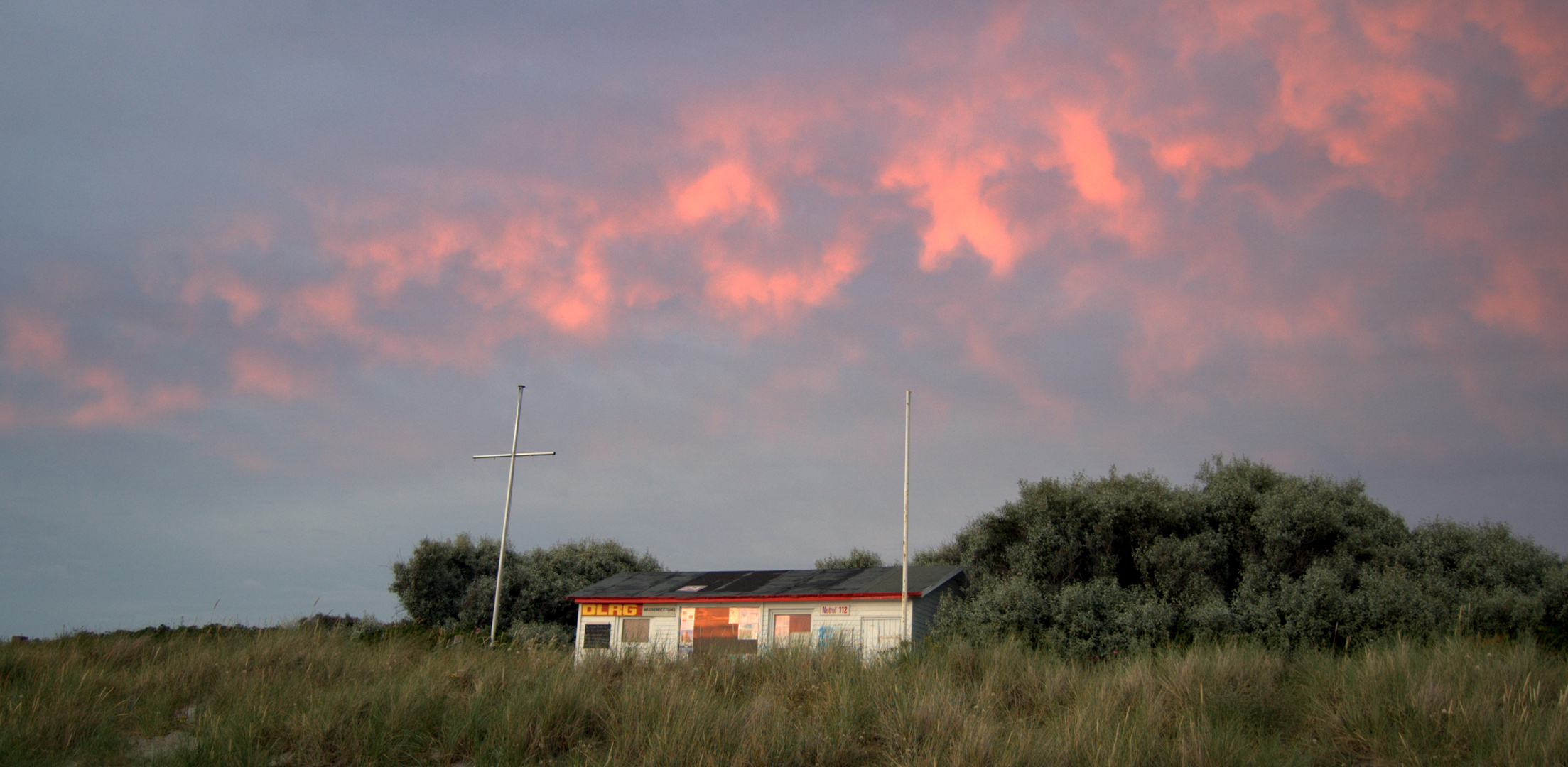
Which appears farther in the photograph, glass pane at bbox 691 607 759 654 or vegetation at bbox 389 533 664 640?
vegetation at bbox 389 533 664 640

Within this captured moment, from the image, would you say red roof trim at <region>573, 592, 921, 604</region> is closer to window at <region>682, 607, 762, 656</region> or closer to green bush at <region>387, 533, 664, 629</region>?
window at <region>682, 607, 762, 656</region>

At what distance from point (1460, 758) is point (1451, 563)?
18.8 metres

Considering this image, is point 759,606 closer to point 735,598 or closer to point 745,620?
point 745,620

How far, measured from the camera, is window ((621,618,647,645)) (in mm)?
28484

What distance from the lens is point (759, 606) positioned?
27.4 metres

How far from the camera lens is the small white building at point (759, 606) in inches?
1000

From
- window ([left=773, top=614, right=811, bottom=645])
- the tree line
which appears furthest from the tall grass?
window ([left=773, top=614, right=811, bottom=645])

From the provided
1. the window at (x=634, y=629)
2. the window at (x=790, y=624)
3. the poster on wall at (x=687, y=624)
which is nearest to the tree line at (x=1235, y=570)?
the window at (x=790, y=624)

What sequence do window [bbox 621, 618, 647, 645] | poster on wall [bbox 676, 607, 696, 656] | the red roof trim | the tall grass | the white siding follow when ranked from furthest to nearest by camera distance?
1. window [bbox 621, 618, 647, 645]
2. poster on wall [bbox 676, 607, 696, 656]
3. the red roof trim
4. the white siding
5. the tall grass

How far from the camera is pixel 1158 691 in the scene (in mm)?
9352

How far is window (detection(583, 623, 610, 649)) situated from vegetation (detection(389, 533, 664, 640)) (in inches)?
213

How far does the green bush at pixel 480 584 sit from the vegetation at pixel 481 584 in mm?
28

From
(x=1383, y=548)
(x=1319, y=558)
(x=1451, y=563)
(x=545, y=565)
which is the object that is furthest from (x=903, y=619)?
(x=545, y=565)

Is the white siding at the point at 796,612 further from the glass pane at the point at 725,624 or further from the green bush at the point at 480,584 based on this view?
the green bush at the point at 480,584
